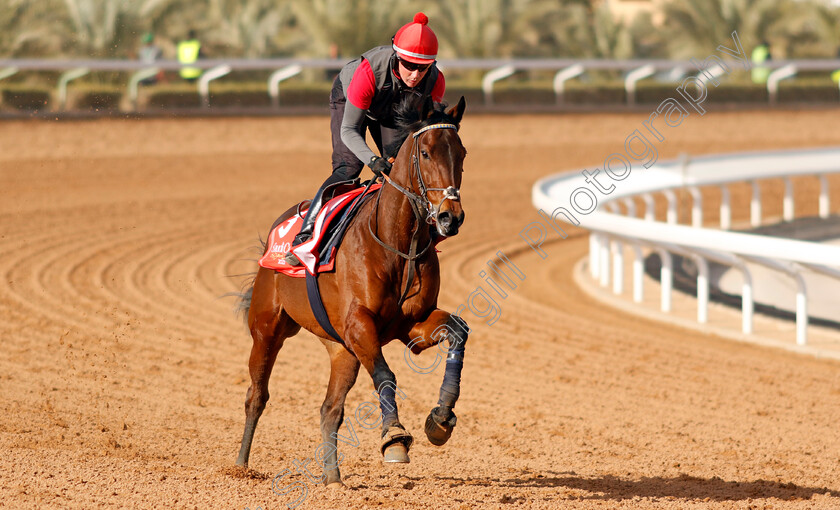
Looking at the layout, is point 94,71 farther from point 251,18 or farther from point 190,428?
point 190,428

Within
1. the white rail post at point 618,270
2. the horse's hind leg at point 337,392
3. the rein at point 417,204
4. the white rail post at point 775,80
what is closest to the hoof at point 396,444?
the rein at point 417,204

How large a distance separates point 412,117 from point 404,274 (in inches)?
27.8

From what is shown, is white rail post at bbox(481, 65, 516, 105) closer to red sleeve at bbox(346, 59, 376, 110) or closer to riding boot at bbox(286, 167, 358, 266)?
riding boot at bbox(286, 167, 358, 266)

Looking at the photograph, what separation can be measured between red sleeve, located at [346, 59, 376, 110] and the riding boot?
0.52 metres

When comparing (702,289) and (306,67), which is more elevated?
(306,67)

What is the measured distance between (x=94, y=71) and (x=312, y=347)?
11.2 meters

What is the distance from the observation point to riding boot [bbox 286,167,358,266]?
4.83m

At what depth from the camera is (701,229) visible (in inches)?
320

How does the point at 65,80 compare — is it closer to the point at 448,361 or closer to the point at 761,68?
the point at 448,361

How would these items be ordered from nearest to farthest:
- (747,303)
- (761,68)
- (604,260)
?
1. (747,303)
2. (604,260)
3. (761,68)

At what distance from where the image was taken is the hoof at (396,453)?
13.5 ft

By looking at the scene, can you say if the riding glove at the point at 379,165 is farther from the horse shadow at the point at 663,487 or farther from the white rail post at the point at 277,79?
the white rail post at the point at 277,79

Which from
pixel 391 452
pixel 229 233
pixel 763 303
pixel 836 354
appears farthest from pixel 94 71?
pixel 391 452

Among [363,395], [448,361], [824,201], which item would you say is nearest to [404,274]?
[448,361]
